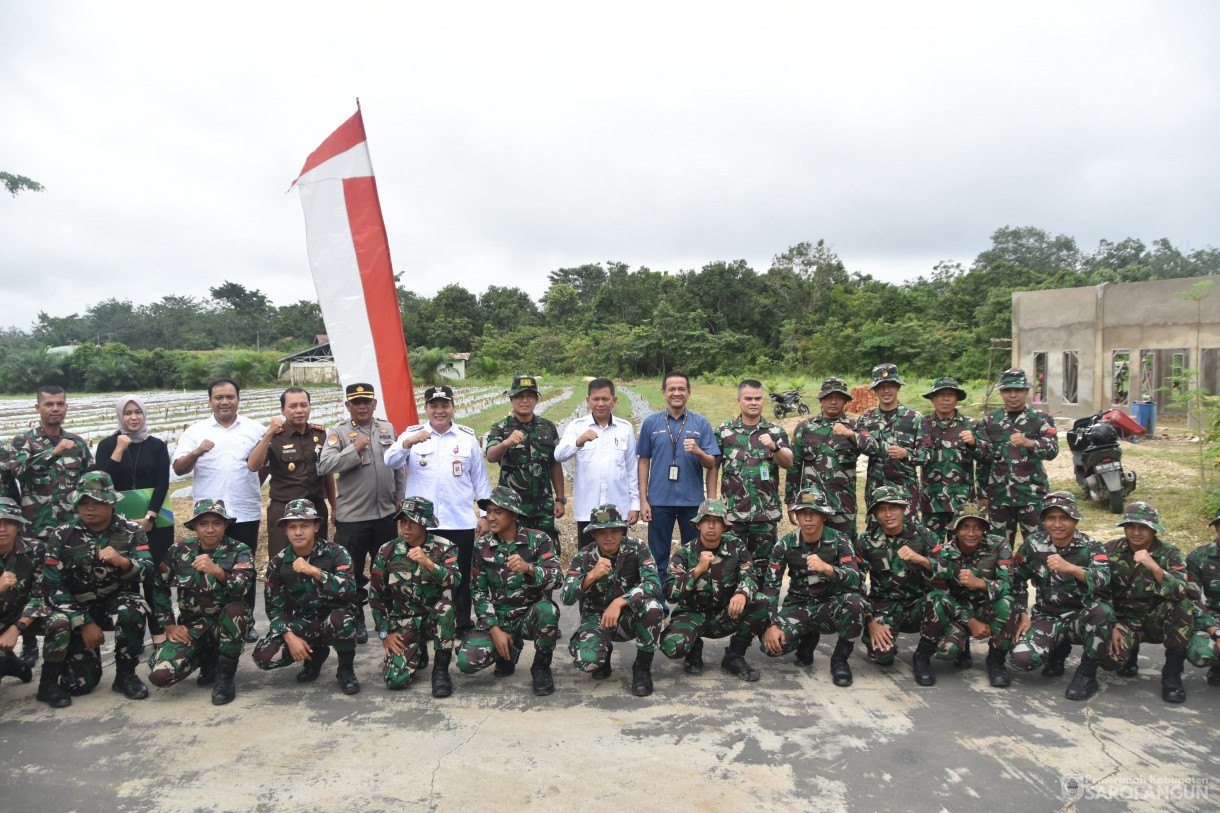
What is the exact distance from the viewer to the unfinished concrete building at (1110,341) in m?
14.2

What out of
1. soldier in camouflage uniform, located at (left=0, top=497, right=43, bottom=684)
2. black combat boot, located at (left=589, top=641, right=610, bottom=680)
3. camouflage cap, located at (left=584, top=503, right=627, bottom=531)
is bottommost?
black combat boot, located at (left=589, top=641, right=610, bottom=680)

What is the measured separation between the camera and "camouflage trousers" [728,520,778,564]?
4.73 meters

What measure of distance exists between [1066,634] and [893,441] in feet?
5.18

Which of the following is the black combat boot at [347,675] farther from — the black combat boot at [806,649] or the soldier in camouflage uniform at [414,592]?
the black combat boot at [806,649]

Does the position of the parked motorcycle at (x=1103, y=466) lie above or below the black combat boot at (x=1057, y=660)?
above

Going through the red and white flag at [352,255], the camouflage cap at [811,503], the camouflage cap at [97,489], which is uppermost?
the red and white flag at [352,255]

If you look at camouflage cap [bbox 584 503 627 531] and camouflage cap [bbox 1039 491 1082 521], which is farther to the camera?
camouflage cap [bbox 584 503 627 531]

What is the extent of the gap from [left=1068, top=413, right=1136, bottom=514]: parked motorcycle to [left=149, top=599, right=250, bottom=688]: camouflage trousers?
8279 mm

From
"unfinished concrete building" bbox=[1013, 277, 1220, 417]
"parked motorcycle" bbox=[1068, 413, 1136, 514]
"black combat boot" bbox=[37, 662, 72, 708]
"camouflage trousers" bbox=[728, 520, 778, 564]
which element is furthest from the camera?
"unfinished concrete building" bbox=[1013, 277, 1220, 417]

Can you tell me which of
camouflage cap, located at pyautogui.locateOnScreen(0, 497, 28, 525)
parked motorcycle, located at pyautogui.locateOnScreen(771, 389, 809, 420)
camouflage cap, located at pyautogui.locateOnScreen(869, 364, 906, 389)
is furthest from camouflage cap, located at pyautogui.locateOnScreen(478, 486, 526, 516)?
parked motorcycle, located at pyautogui.locateOnScreen(771, 389, 809, 420)

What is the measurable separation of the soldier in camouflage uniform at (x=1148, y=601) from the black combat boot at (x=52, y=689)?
5.78 meters

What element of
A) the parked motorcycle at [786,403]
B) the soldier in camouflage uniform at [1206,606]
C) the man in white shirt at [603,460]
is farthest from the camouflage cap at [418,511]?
the parked motorcycle at [786,403]

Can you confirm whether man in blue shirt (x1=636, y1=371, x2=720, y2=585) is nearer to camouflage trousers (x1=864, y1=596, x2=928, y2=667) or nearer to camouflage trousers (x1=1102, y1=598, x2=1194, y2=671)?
camouflage trousers (x1=864, y1=596, x2=928, y2=667)

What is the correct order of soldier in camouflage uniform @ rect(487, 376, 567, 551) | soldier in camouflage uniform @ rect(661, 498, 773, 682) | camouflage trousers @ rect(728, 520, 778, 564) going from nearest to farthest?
soldier in camouflage uniform @ rect(661, 498, 773, 682), camouflage trousers @ rect(728, 520, 778, 564), soldier in camouflage uniform @ rect(487, 376, 567, 551)
